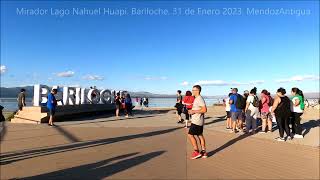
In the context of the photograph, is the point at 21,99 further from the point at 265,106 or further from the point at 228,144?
the point at 228,144

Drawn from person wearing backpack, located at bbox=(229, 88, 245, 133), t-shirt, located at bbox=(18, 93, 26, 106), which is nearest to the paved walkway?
person wearing backpack, located at bbox=(229, 88, 245, 133)

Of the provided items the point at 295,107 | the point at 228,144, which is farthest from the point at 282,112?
the point at 228,144

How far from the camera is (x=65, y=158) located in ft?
27.6

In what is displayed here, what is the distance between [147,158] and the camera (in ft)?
27.9

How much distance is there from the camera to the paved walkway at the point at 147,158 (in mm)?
7020

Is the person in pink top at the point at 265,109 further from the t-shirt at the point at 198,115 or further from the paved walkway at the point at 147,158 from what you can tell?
the t-shirt at the point at 198,115

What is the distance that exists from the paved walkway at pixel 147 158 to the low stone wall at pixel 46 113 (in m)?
5.25

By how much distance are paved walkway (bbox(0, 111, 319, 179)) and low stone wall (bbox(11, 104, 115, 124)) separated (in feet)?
17.2

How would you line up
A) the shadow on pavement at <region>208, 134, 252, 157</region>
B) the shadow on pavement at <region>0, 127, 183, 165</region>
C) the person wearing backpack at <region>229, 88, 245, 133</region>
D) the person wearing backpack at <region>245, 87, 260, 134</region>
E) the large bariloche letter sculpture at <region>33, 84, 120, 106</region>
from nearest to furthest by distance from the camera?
the shadow on pavement at <region>0, 127, 183, 165</region>, the shadow on pavement at <region>208, 134, 252, 157</region>, the person wearing backpack at <region>229, 88, 245, 133</region>, the person wearing backpack at <region>245, 87, 260, 134</region>, the large bariloche letter sculpture at <region>33, 84, 120, 106</region>

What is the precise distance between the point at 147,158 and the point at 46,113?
34.5 ft

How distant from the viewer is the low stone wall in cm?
1767

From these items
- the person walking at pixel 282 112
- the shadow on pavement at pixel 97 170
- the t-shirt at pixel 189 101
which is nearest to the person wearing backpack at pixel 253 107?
the person walking at pixel 282 112

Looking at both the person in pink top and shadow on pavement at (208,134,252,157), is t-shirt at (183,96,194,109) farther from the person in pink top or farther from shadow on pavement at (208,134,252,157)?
the person in pink top

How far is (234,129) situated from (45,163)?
26.8ft
